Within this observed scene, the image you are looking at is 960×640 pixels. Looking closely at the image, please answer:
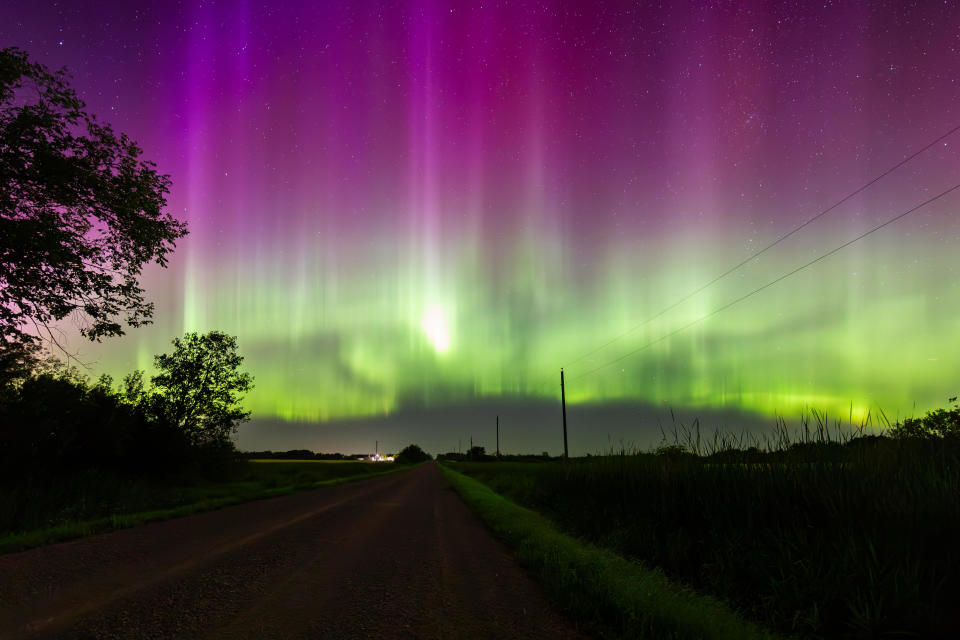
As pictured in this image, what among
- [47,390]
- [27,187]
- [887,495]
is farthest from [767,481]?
[47,390]

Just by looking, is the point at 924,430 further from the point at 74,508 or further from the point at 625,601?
the point at 74,508

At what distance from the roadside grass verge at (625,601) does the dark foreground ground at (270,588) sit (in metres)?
0.35

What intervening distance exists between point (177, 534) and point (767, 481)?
1359cm

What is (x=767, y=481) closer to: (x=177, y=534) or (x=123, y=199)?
(x=177, y=534)

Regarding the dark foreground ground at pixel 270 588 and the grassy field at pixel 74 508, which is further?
the grassy field at pixel 74 508

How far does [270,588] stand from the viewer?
6.70 meters

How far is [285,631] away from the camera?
197 inches

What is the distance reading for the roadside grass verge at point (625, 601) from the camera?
5102 mm

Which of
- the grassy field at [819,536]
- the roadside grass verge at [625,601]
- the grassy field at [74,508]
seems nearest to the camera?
the roadside grass verge at [625,601]

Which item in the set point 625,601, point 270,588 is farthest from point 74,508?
point 625,601

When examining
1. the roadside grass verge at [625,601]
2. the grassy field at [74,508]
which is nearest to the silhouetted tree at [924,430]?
the roadside grass verge at [625,601]

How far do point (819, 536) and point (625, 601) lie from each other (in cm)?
415

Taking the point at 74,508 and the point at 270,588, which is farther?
the point at 74,508

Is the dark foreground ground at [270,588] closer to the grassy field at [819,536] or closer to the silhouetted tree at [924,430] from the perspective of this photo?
the grassy field at [819,536]
